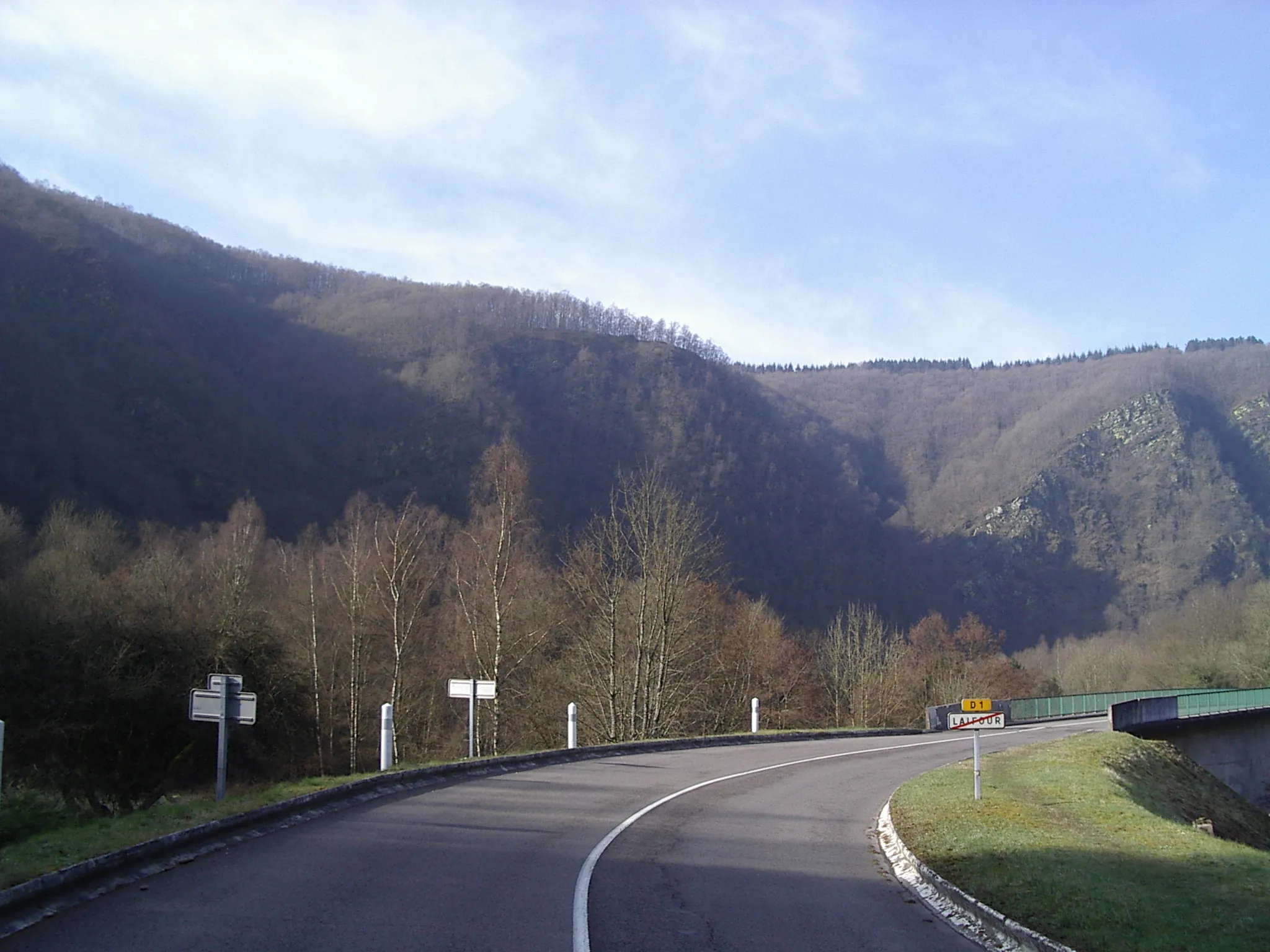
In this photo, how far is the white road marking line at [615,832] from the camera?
→ 733cm

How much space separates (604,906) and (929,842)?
500 centimetres

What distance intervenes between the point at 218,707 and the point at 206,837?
203 centimetres

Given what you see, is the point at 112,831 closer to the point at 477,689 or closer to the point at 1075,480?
the point at 477,689

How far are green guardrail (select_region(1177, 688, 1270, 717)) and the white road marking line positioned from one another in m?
19.2

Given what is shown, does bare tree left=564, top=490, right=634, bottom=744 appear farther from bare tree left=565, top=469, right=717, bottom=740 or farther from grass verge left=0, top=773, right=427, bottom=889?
grass verge left=0, top=773, right=427, bottom=889

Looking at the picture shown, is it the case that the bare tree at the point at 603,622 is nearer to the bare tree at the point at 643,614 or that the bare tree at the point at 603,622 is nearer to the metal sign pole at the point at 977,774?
the bare tree at the point at 643,614

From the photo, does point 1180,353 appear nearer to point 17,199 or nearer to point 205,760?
point 17,199

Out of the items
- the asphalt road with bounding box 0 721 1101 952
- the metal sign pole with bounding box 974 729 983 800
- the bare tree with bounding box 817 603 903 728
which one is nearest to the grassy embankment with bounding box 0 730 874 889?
the asphalt road with bounding box 0 721 1101 952

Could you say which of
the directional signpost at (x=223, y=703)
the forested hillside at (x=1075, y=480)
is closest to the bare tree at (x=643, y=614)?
the directional signpost at (x=223, y=703)

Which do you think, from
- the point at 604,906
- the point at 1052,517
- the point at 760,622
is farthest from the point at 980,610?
the point at 604,906

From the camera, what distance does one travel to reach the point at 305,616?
38.9 metres

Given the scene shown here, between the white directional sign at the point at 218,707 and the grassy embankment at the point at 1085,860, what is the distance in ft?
25.7

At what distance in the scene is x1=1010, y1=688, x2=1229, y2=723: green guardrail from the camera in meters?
46.9

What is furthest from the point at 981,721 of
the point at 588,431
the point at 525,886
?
the point at 588,431
